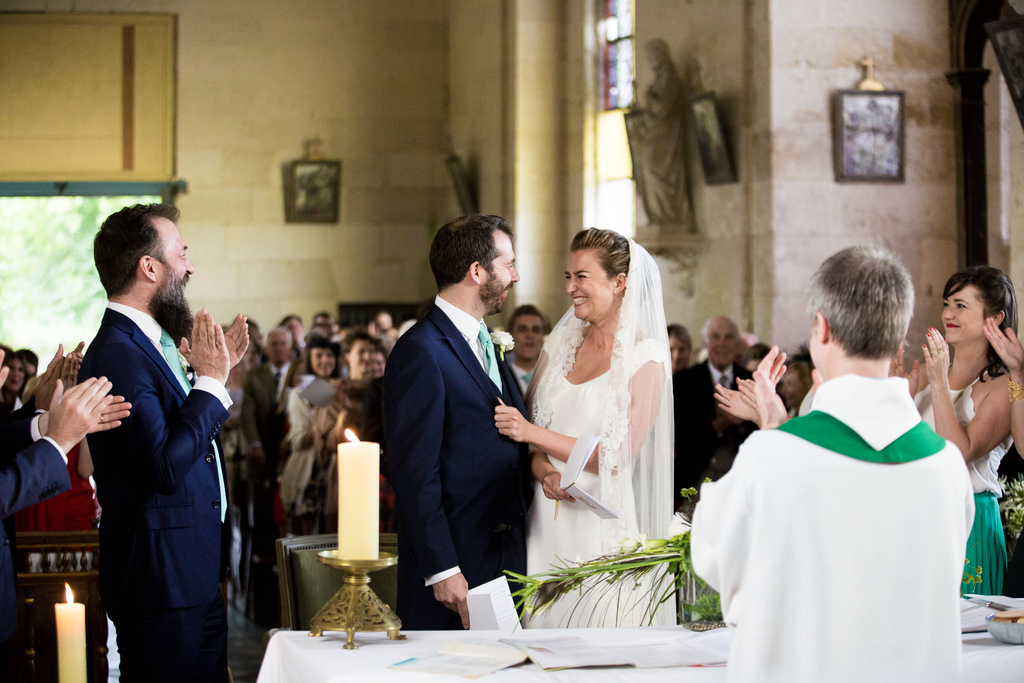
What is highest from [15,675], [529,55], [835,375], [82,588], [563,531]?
[529,55]

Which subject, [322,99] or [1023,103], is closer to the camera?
[1023,103]

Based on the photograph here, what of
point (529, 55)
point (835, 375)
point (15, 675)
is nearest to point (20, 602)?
point (15, 675)

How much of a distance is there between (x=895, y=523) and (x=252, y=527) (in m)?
5.78

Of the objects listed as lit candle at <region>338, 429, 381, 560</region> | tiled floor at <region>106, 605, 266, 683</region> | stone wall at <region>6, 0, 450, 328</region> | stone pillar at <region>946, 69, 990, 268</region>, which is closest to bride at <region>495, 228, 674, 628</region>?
lit candle at <region>338, 429, 381, 560</region>

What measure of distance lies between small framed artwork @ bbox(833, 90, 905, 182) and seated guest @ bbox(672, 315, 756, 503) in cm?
260

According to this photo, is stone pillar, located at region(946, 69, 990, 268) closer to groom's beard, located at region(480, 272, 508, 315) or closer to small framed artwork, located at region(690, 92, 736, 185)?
small framed artwork, located at region(690, 92, 736, 185)

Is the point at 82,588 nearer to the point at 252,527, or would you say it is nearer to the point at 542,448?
the point at 542,448

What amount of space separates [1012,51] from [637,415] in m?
3.39

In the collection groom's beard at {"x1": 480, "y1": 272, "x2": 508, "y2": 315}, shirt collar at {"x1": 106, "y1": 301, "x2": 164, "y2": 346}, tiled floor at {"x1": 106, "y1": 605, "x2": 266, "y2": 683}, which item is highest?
groom's beard at {"x1": 480, "y1": 272, "x2": 508, "y2": 315}

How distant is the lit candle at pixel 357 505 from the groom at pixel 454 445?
0.95 m

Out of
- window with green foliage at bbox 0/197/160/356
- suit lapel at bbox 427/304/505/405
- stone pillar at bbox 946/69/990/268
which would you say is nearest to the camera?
suit lapel at bbox 427/304/505/405

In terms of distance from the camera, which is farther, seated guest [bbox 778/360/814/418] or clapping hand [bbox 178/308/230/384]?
seated guest [bbox 778/360/814/418]

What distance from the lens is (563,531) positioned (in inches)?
136

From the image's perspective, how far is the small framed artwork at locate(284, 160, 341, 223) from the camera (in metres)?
16.2
